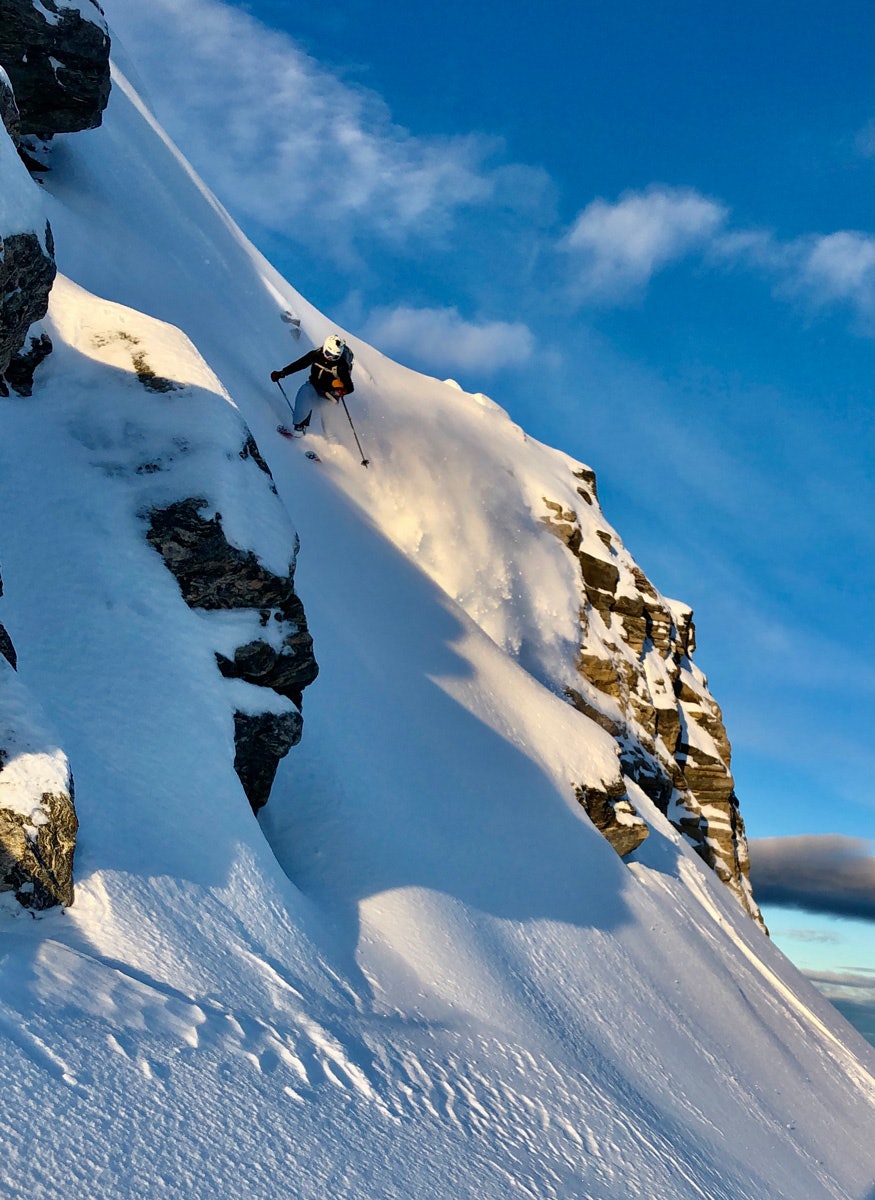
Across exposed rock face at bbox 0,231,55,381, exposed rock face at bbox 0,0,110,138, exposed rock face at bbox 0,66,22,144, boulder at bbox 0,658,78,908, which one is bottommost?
boulder at bbox 0,658,78,908

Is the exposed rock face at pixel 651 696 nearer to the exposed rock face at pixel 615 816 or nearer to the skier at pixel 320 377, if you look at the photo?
the exposed rock face at pixel 615 816

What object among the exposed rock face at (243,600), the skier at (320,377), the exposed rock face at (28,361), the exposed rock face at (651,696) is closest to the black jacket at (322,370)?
the skier at (320,377)

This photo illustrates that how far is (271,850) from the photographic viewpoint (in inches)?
360

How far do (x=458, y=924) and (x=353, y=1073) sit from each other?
4537 millimetres

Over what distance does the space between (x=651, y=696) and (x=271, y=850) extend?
27754mm

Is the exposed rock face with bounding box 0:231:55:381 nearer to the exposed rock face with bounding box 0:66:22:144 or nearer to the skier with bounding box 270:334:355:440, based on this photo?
the exposed rock face with bounding box 0:66:22:144

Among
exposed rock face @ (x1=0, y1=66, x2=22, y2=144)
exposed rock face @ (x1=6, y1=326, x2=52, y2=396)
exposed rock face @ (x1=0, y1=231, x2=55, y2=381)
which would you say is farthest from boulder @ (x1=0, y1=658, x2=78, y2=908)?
exposed rock face @ (x1=0, y1=66, x2=22, y2=144)

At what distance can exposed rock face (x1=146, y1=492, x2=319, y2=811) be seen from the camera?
383 inches

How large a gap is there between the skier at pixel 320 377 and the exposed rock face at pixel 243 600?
33.4 feet

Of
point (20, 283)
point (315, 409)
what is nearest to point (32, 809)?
point (20, 283)

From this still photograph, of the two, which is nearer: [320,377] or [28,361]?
[28,361]

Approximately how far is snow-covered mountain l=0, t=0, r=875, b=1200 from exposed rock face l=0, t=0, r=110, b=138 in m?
0.10

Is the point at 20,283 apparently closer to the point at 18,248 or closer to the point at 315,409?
the point at 18,248

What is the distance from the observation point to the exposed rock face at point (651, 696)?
2812cm
